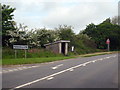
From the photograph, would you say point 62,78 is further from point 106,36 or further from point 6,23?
point 106,36

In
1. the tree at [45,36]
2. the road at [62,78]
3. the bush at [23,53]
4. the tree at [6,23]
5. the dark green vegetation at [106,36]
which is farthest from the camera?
the dark green vegetation at [106,36]

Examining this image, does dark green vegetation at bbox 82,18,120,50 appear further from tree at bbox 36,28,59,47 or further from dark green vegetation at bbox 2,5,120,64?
tree at bbox 36,28,59,47

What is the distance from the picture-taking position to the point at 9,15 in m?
39.4

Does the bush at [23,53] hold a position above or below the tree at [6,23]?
below

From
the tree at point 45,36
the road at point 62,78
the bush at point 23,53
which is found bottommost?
the road at point 62,78

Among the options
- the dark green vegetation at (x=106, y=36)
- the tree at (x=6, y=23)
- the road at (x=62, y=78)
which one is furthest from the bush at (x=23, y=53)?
the dark green vegetation at (x=106, y=36)

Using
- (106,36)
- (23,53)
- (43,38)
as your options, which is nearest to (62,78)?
(23,53)

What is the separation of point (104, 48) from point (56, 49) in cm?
2173

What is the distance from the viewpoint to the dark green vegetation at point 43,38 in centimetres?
3447

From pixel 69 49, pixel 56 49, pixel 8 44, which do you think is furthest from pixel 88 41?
pixel 8 44

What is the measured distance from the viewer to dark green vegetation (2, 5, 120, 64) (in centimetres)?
3447

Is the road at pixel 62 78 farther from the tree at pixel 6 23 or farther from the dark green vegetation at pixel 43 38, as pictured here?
the tree at pixel 6 23

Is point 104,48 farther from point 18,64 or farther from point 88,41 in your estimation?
point 18,64

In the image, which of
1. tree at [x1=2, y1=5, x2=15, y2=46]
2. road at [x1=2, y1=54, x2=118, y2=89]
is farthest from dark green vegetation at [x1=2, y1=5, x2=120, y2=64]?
road at [x1=2, y1=54, x2=118, y2=89]
